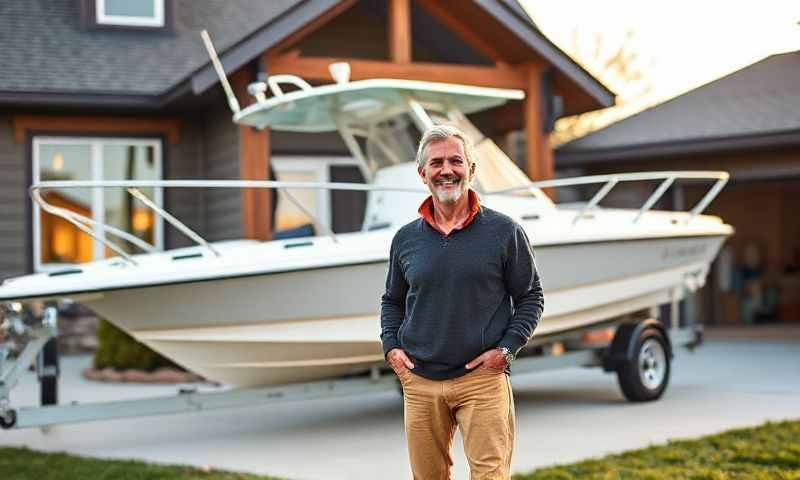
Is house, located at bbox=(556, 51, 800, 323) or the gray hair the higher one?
house, located at bbox=(556, 51, 800, 323)

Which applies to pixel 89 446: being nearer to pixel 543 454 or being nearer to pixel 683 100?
pixel 543 454

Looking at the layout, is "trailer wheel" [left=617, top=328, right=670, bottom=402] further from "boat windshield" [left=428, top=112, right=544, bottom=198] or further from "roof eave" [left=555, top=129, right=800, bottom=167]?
"roof eave" [left=555, top=129, right=800, bottom=167]

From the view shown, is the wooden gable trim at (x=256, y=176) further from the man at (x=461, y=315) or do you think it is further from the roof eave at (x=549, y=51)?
the man at (x=461, y=315)

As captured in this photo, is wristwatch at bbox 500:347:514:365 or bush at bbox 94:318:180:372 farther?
bush at bbox 94:318:180:372

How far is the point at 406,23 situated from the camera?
11.7m

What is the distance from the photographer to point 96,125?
13.7 meters

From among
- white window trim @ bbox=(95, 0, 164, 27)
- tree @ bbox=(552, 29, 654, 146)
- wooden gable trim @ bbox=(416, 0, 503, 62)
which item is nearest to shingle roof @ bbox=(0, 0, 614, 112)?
white window trim @ bbox=(95, 0, 164, 27)

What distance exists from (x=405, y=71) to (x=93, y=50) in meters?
4.78

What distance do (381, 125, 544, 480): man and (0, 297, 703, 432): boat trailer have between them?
3654mm

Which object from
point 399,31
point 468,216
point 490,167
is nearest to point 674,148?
point 399,31

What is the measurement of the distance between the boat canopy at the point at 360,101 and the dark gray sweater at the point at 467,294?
411 cm

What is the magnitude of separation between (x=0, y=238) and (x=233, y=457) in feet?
24.8

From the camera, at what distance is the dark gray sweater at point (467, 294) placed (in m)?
3.83

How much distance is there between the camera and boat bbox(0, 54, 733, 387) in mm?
7031
